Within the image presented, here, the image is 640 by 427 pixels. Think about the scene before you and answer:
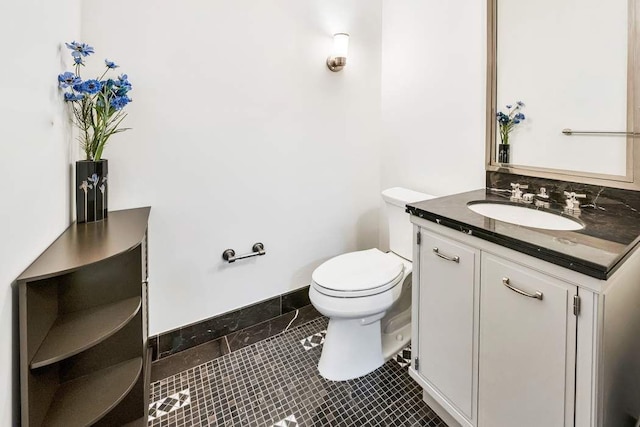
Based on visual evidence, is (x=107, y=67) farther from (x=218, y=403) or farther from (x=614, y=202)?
(x=614, y=202)

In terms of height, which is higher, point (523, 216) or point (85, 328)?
point (523, 216)

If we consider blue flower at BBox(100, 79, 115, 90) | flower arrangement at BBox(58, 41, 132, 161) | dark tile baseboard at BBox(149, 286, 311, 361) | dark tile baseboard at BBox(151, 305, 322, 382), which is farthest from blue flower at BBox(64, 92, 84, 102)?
dark tile baseboard at BBox(151, 305, 322, 382)

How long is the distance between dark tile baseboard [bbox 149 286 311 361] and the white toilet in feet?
1.65

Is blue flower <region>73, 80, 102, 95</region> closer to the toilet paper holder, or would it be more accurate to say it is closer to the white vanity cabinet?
the toilet paper holder

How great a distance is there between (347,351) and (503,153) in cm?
127

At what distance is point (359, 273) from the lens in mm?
1669

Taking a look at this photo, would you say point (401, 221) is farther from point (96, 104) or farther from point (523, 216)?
point (96, 104)

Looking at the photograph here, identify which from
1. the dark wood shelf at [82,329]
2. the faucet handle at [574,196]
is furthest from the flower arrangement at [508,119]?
the dark wood shelf at [82,329]

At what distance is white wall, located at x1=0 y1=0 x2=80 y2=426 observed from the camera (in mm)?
782

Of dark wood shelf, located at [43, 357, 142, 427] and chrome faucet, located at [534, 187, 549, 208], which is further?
chrome faucet, located at [534, 187, 549, 208]

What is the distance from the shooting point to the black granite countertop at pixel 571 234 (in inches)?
32.3

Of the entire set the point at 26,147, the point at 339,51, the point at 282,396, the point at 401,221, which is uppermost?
the point at 339,51

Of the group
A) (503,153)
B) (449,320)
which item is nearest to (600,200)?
(503,153)

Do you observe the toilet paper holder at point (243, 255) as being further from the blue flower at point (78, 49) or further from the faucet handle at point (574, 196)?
the faucet handle at point (574, 196)
